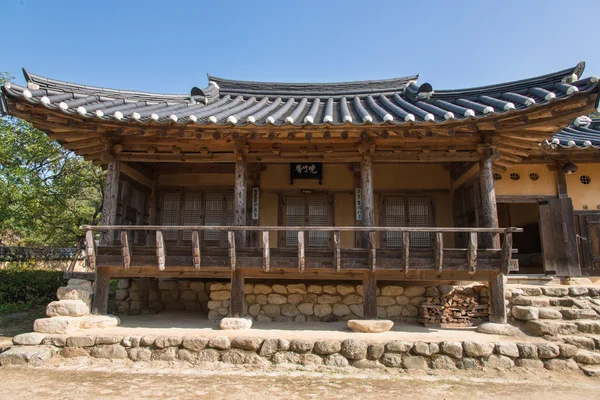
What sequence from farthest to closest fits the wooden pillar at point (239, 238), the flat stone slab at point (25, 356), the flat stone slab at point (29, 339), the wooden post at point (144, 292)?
the wooden post at point (144, 292) < the wooden pillar at point (239, 238) < the flat stone slab at point (29, 339) < the flat stone slab at point (25, 356)

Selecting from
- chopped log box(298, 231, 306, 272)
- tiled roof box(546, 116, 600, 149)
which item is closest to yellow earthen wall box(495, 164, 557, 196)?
tiled roof box(546, 116, 600, 149)

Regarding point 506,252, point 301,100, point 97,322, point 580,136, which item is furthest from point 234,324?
point 580,136

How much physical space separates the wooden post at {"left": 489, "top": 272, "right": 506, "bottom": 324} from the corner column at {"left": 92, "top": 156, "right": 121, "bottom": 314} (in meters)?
8.33

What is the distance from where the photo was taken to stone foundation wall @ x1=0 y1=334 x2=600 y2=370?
6730 millimetres

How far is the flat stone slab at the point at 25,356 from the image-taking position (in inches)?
273

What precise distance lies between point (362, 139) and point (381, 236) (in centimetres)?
345

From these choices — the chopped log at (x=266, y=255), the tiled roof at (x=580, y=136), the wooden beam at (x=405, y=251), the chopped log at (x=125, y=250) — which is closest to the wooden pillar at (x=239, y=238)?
the chopped log at (x=266, y=255)

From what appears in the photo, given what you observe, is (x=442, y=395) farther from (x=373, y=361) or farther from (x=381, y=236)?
(x=381, y=236)

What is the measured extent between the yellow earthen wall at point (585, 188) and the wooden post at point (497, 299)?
15.9ft

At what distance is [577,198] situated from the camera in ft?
35.7

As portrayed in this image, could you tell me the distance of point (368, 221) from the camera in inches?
329

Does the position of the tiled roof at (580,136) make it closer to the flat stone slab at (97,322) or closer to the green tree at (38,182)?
the flat stone slab at (97,322)

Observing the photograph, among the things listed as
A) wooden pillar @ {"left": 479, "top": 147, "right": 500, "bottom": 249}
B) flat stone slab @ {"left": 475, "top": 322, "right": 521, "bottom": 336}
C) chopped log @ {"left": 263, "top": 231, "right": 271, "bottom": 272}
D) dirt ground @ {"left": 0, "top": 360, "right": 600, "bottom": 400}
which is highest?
wooden pillar @ {"left": 479, "top": 147, "right": 500, "bottom": 249}

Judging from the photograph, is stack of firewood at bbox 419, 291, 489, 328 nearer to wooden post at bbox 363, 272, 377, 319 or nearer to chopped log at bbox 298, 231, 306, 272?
wooden post at bbox 363, 272, 377, 319
